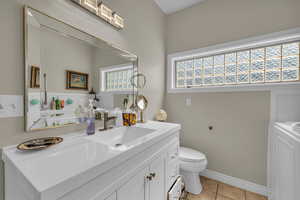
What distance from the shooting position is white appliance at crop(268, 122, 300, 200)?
36.4 inches

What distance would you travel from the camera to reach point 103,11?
1094mm

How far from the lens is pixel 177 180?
137 centimetres

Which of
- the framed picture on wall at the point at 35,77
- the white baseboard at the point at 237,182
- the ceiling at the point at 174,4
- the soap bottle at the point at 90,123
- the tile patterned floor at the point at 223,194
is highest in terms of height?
the ceiling at the point at 174,4

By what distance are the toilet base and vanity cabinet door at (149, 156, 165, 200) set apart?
701 mm

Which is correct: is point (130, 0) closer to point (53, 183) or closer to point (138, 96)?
point (138, 96)

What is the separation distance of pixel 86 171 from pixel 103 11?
1.24m

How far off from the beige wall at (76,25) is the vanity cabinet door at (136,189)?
62 cm

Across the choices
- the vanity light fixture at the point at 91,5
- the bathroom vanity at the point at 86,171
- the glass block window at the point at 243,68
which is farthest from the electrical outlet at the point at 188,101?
the vanity light fixture at the point at 91,5

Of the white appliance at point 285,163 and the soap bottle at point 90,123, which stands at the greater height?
the soap bottle at point 90,123

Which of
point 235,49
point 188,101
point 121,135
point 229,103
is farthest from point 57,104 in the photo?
point 235,49

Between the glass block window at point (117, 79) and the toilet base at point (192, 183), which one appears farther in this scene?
the toilet base at point (192, 183)

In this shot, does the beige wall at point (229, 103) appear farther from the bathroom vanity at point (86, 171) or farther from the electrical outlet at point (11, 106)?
the electrical outlet at point (11, 106)

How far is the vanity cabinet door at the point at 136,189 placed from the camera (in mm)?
663

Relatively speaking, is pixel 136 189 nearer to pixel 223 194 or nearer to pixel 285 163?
pixel 285 163
